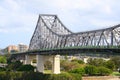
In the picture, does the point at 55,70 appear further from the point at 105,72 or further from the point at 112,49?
the point at 112,49

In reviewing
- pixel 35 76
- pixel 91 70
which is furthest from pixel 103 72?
pixel 35 76

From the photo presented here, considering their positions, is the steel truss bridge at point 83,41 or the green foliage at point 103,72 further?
the green foliage at point 103,72

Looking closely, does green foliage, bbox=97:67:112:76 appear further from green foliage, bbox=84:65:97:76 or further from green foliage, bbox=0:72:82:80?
green foliage, bbox=0:72:82:80

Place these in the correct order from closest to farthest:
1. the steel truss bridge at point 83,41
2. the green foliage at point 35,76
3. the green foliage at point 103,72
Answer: the steel truss bridge at point 83,41 → the green foliage at point 35,76 → the green foliage at point 103,72

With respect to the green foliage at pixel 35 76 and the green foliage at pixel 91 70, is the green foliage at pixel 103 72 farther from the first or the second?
the green foliage at pixel 35 76

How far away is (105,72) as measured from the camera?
8412 cm

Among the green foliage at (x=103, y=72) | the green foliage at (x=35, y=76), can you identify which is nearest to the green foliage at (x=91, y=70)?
the green foliage at (x=103, y=72)

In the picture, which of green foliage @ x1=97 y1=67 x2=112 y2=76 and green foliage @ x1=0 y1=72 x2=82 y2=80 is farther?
green foliage @ x1=97 y1=67 x2=112 y2=76

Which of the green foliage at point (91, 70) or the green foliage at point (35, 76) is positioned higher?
the green foliage at point (91, 70)

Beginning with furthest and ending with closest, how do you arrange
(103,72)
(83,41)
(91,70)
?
1. (91,70)
2. (103,72)
3. (83,41)

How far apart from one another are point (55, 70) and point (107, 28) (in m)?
39.5

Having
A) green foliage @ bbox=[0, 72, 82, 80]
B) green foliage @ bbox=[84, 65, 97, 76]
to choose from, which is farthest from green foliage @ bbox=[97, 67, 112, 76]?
green foliage @ bbox=[0, 72, 82, 80]

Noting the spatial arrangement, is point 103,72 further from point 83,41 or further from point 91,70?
point 83,41

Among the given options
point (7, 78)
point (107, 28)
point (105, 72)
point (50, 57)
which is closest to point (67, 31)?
point (50, 57)
